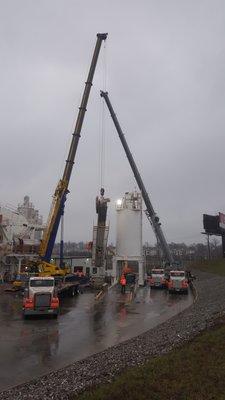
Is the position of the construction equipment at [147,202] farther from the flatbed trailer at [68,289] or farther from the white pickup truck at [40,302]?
the white pickup truck at [40,302]

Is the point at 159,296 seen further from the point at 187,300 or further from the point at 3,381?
the point at 3,381

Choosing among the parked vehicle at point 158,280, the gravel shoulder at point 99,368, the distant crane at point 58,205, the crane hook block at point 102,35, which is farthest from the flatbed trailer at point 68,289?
the crane hook block at point 102,35

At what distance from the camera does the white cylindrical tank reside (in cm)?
5400

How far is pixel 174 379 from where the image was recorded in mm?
11430

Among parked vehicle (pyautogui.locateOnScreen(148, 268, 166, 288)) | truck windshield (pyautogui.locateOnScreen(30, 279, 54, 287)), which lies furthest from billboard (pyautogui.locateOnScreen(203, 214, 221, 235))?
truck windshield (pyautogui.locateOnScreen(30, 279, 54, 287))

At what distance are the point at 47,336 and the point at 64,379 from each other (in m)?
9.26

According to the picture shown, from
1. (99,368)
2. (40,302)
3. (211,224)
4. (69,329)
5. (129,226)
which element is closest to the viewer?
(99,368)

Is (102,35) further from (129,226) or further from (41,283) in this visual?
(41,283)

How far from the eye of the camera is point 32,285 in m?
28.0

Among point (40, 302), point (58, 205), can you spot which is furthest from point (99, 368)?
point (58, 205)

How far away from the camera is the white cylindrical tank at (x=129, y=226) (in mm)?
54000

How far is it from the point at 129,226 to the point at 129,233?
3.62 ft

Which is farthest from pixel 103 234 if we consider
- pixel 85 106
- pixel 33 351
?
pixel 33 351

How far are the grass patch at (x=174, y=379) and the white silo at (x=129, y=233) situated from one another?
129 feet
